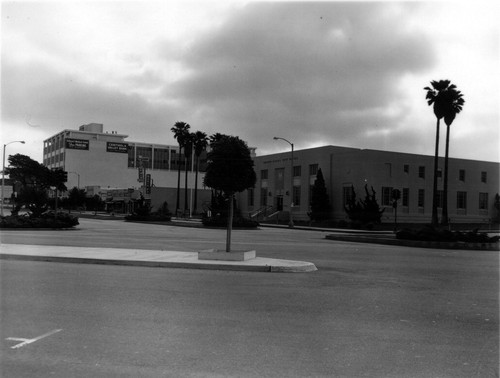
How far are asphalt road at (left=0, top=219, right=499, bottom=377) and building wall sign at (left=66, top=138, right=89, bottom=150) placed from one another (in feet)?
389

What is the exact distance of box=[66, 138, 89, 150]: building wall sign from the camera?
124188 millimetres

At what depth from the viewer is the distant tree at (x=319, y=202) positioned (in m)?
61.5

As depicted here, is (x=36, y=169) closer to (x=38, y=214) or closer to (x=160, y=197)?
(x=160, y=197)

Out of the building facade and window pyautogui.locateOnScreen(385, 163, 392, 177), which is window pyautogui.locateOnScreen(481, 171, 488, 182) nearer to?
the building facade

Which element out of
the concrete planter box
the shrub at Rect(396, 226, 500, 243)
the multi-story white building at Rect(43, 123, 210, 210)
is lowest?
the concrete planter box

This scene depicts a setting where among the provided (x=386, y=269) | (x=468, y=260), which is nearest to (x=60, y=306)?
(x=386, y=269)

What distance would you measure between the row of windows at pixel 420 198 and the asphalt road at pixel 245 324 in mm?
47869

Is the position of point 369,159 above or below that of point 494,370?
above

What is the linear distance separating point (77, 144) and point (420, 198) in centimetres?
8835

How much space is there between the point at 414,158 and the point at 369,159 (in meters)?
7.07

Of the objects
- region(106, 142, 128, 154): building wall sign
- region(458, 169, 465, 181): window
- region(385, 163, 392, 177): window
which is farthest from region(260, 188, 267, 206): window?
region(106, 142, 128, 154): building wall sign

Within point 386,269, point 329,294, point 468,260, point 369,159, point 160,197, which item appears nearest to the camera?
point 329,294

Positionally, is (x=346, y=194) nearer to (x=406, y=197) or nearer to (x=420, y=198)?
(x=406, y=197)

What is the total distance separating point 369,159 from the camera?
60719mm
